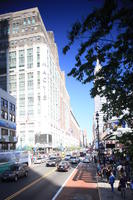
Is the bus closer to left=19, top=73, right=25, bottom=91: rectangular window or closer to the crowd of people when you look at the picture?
the crowd of people

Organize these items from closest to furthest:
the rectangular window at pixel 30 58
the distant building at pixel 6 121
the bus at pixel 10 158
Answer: the bus at pixel 10 158 → the distant building at pixel 6 121 → the rectangular window at pixel 30 58

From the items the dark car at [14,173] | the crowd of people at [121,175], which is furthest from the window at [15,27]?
the crowd of people at [121,175]

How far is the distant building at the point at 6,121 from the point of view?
53.9 metres

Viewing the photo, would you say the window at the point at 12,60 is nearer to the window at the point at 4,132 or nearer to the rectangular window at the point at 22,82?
the rectangular window at the point at 22,82

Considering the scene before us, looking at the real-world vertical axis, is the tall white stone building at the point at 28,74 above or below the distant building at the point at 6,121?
above

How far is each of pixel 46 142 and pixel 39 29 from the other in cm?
5688

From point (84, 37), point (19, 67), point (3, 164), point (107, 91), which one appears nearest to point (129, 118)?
point (107, 91)

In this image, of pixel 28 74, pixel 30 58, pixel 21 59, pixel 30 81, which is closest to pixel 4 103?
pixel 30 81

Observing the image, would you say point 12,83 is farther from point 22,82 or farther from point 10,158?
point 10,158

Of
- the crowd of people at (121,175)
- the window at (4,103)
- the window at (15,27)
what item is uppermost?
the window at (15,27)

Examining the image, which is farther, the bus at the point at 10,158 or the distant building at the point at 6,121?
the distant building at the point at 6,121

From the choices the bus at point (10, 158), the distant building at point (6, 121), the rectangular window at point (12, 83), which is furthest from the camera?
the rectangular window at point (12, 83)

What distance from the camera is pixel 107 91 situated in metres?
6.38

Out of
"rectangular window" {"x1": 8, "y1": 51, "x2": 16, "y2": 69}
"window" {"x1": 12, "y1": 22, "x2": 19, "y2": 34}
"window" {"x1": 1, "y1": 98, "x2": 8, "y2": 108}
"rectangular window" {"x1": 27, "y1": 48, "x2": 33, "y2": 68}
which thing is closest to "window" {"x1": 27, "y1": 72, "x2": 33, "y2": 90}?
"rectangular window" {"x1": 27, "y1": 48, "x2": 33, "y2": 68}
